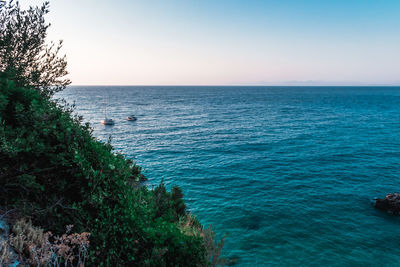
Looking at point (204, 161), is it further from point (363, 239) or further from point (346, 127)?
point (346, 127)

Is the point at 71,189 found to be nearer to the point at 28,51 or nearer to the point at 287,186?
the point at 28,51

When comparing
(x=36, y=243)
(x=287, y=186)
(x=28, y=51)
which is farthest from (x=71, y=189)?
(x=287, y=186)

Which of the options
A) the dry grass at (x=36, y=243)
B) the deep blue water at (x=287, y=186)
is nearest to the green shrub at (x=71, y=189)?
the dry grass at (x=36, y=243)

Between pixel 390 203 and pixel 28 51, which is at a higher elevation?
pixel 28 51

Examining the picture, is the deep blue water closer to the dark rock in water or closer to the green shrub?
the dark rock in water

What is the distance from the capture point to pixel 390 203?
20.0m

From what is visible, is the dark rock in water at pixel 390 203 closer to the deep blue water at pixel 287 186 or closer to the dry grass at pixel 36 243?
the deep blue water at pixel 287 186

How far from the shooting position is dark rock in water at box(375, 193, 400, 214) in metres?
19.7

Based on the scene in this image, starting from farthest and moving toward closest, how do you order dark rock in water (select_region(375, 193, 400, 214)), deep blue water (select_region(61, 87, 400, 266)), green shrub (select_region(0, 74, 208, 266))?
dark rock in water (select_region(375, 193, 400, 214)) → deep blue water (select_region(61, 87, 400, 266)) → green shrub (select_region(0, 74, 208, 266))

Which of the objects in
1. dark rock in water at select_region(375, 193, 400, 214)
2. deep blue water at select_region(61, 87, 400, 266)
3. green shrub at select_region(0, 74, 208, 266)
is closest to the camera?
green shrub at select_region(0, 74, 208, 266)

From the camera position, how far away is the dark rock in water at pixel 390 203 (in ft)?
64.6

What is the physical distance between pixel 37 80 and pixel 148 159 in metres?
21.6

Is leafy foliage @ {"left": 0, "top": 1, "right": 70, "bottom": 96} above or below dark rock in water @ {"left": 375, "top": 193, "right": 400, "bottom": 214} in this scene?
above

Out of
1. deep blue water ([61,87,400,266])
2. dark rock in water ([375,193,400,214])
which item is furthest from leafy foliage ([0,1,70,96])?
dark rock in water ([375,193,400,214])
